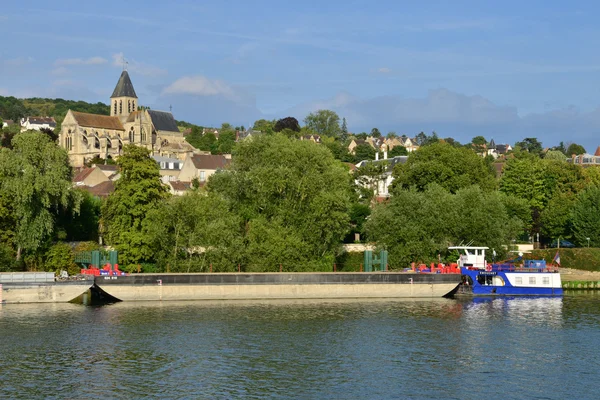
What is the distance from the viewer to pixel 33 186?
2559 inches


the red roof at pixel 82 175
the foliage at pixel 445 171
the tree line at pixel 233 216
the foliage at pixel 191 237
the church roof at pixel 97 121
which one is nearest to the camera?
the foliage at pixel 191 237

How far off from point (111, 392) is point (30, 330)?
1538 cm

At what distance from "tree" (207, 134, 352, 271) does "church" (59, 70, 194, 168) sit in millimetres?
100029

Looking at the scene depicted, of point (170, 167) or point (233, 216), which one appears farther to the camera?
point (170, 167)

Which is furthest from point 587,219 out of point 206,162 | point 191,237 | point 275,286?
point 206,162

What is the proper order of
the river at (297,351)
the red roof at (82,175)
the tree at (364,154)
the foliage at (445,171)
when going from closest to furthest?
the river at (297,351) → the foliage at (445,171) → the red roof at (82,175) → the tree at (364,154)

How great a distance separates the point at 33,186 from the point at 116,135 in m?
124

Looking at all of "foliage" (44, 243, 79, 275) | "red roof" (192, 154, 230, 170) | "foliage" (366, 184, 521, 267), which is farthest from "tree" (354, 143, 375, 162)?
"foliage" (44, 243, 79, 275)

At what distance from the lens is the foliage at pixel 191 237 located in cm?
6581

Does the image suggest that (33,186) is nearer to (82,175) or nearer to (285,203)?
(285,203)

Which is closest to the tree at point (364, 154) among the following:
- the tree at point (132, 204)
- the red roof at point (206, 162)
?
the red roof at point (206, 162)

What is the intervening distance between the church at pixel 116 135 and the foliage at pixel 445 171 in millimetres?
85508

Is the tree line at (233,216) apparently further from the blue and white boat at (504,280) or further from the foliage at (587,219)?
the foliage at (587,219)

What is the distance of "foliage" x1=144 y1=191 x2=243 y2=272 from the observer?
6581 centimetres
